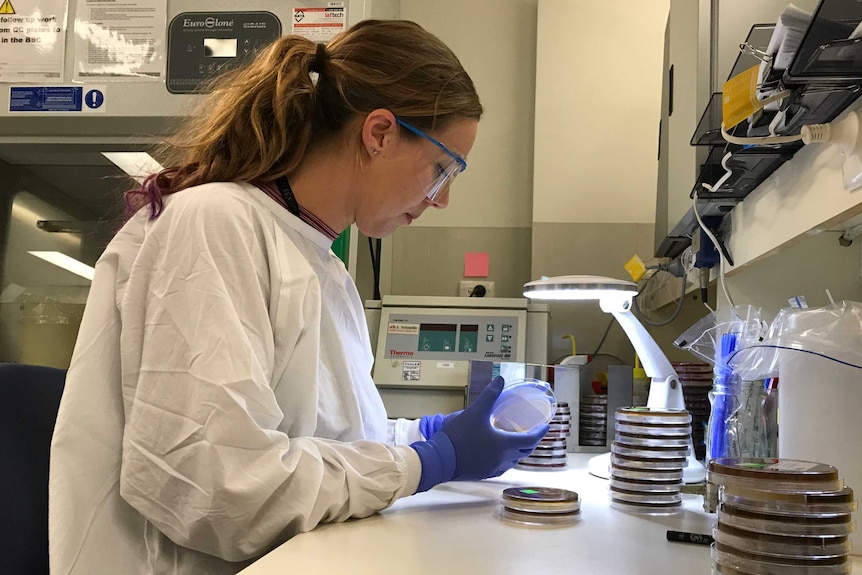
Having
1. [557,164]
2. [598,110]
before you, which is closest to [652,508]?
[557,164]

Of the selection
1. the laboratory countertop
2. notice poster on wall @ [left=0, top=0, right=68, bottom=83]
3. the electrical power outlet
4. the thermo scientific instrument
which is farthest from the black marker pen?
notice poster on wall @ [left=0, top=0, right=68, bottom=83]

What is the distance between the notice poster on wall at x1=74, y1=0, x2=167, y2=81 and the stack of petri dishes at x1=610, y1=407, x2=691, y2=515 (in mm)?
1442

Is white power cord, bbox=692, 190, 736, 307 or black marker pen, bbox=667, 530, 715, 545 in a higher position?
white power cord, bbox=692, 190, 736, 307

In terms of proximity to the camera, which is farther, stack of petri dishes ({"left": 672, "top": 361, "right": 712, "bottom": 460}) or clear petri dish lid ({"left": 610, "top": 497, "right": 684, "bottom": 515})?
stack of petri dishes ({"left": 672, "top": 361, "right": 712, "bottom": 460})

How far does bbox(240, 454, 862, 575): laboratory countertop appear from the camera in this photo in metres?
0.72

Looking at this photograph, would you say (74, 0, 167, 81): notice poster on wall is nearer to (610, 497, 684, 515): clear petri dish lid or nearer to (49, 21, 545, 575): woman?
(49, 21, 545, 575): woman

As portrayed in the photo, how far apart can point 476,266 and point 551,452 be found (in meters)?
1.09

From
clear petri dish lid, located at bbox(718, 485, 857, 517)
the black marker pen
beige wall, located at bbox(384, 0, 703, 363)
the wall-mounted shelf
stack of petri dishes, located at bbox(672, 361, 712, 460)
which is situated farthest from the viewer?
beige wall, located at bbox(384, 0, 703, 363)

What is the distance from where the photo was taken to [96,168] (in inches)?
79.0

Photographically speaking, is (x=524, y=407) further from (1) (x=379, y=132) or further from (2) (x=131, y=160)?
(2) (x=131, y=160)

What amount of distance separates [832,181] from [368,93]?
64cm

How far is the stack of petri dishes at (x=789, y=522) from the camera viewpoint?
0.60 meters

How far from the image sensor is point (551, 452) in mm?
1378

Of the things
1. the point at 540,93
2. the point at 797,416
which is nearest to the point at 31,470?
the point at 797,416
